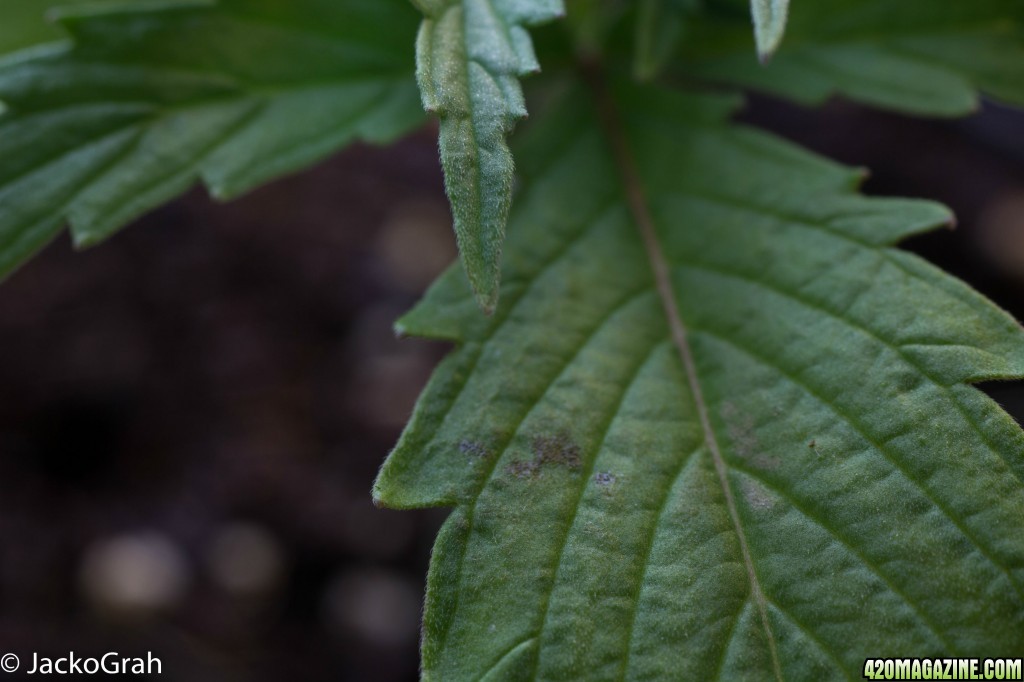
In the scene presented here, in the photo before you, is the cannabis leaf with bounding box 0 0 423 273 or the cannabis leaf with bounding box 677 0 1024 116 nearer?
the cannabis leaf with bounding box 0 0 423 273

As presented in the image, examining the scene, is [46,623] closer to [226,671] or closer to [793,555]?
[226,671]

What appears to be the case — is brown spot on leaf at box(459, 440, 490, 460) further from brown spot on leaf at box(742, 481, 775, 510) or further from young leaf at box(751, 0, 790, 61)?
young leaf at box(751, 0, 790, 61)

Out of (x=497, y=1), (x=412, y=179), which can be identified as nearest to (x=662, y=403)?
(x=497, y=1)

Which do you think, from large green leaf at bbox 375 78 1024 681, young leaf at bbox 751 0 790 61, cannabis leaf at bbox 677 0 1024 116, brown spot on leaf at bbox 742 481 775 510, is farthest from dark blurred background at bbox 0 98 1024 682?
young leaf at bbox 751 0 790 61

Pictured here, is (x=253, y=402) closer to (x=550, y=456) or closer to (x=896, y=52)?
(x=550, y=456)

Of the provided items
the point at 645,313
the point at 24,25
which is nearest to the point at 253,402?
the point at 24,25
